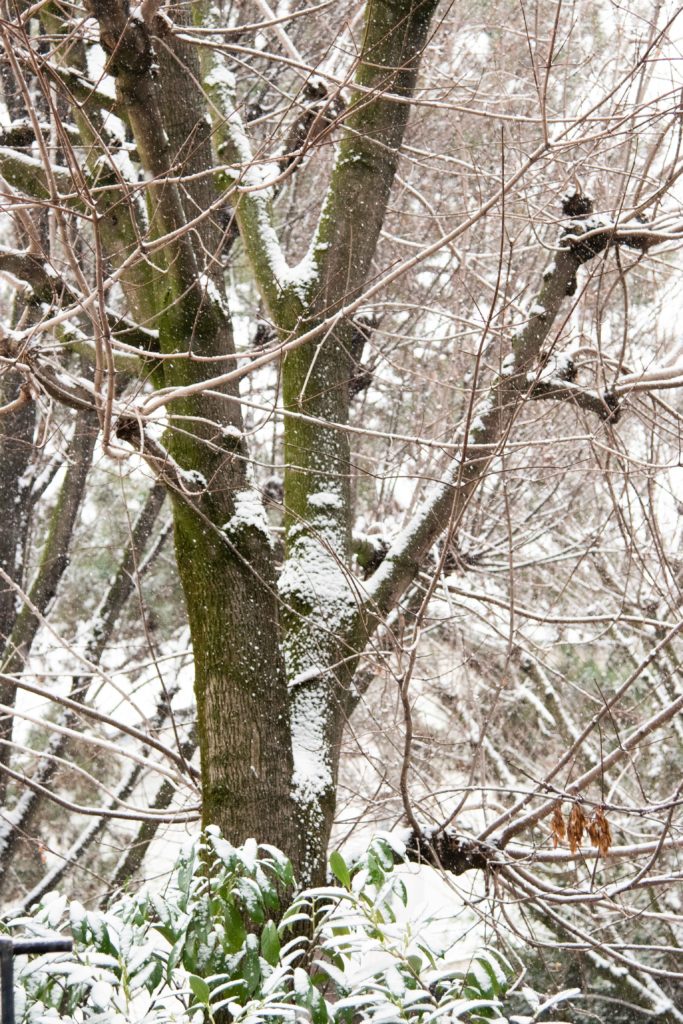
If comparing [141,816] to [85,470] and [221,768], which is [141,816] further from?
[85,470]

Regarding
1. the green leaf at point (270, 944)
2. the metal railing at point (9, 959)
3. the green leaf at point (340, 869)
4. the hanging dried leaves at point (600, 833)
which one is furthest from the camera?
the hanging dried leaves at point (600, 833)

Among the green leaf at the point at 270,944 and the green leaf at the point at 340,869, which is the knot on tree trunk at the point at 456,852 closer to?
the green leaf at the point at 340,869

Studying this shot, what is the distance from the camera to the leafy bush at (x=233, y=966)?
1715 mm

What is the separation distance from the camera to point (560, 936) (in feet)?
23.1

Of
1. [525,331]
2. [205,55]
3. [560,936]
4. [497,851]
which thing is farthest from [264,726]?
[560,936]

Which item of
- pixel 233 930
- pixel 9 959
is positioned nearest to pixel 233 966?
pixel 233 930

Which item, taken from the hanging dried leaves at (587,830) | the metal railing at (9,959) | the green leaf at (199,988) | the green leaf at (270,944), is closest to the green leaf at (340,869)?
the green leaf at (270,944)

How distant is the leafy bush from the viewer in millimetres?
1715

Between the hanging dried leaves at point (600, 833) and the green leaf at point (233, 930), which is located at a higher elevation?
the hanging dried leaves at point (600, 833)

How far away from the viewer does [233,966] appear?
6.35 feet

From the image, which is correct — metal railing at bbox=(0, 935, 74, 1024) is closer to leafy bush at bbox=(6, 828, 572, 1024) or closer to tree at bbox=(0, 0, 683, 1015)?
leafy bush at bbox=(6, 828, 572, 1024)

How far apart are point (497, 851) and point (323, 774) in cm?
71

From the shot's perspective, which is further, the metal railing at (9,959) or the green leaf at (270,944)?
the green leaf at (270,944)

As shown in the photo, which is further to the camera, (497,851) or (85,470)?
(85,470)
